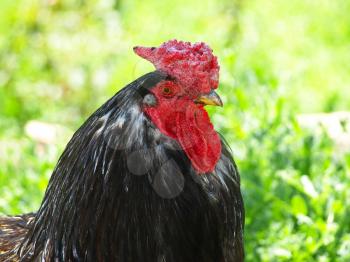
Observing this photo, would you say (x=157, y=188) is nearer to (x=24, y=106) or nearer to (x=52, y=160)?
(x=52, y=160)

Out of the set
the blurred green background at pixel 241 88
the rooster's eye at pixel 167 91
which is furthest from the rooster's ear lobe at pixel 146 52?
the blurred green background at pixel 241 88

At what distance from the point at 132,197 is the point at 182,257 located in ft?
0.98

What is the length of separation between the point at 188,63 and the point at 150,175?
1.31 feet

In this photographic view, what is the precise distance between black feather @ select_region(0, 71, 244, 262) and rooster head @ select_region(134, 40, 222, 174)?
3 cm

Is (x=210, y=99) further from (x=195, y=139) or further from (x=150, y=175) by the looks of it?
(x=150, y=175)

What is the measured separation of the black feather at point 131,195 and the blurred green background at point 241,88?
65cm

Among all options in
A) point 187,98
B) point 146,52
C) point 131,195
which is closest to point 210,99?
point 187,98

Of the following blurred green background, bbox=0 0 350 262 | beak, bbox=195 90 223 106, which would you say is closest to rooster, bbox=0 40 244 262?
beak, bbox=195 90 223 106

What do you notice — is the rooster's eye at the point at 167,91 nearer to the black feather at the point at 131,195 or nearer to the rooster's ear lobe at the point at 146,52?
the black feather at the point at 131,195

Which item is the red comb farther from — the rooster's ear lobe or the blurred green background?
the blurred green background

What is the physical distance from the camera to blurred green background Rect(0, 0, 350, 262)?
4.00 meters

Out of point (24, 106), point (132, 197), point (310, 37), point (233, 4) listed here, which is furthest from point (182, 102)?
point (310, 37)

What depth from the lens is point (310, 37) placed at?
7301mm

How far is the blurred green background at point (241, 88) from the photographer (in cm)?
400
